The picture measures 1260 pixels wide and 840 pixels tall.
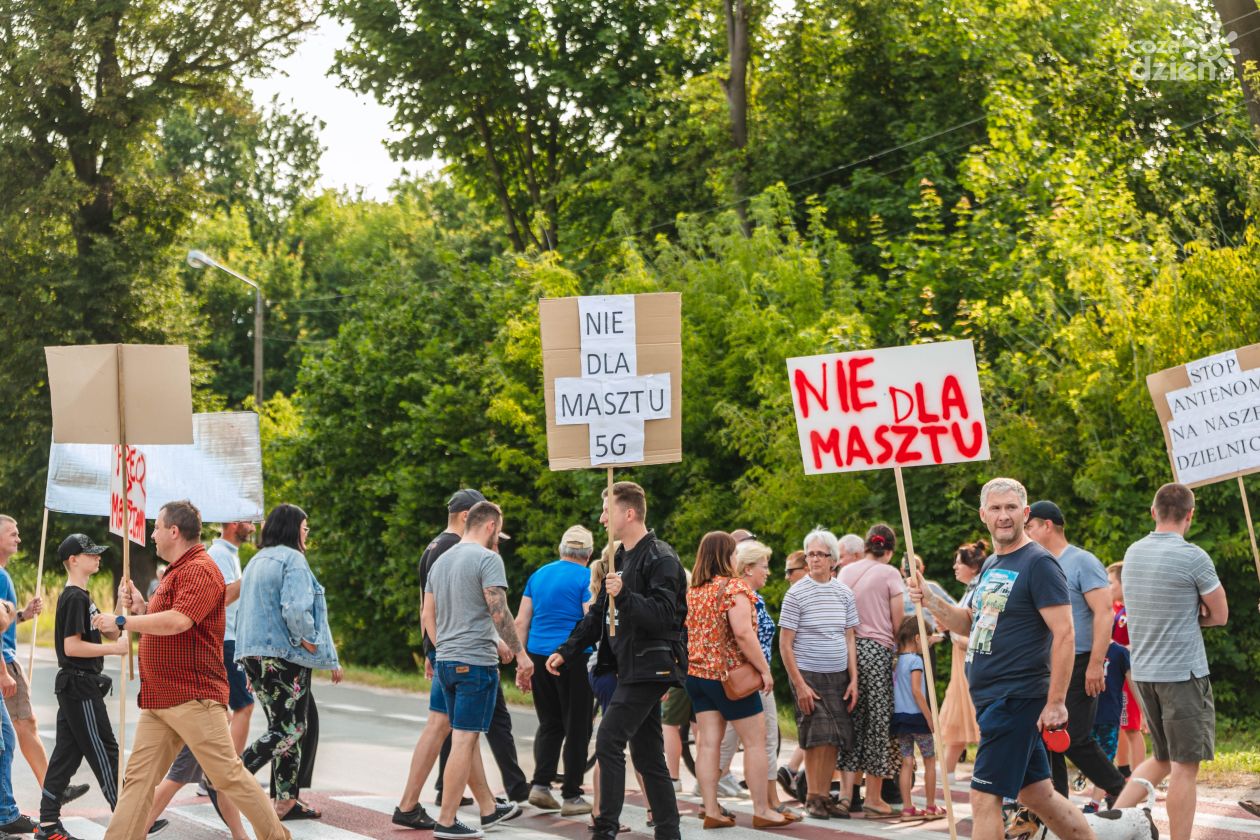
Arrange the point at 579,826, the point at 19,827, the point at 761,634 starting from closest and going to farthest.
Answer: the point at 19,827, the point at 579,826, the point at 761,634

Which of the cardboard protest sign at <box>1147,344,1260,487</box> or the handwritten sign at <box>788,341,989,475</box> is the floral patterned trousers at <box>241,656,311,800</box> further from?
the cardboard protest sign at <box>1147,344,1260,487</box>

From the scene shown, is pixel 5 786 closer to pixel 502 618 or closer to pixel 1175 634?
pixel 502 618

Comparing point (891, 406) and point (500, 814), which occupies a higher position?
point (891, 406)

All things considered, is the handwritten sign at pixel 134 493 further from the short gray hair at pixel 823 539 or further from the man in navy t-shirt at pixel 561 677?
the short gray hair at pixel 823 539

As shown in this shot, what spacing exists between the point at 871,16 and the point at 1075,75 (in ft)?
11.9

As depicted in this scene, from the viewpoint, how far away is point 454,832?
9414 mm

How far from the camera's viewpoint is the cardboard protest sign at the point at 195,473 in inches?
453

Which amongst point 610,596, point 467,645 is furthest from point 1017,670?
point 467,645

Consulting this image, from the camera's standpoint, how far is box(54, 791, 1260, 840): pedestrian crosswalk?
963 cm

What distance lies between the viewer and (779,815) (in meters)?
9.90

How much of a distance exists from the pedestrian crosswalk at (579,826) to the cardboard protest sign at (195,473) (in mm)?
2137

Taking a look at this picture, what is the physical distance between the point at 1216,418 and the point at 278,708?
20.4ft

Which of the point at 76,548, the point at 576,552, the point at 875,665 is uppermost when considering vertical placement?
the point at 76,548

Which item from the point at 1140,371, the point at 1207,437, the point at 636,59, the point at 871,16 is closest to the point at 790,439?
the point at 1140,371
